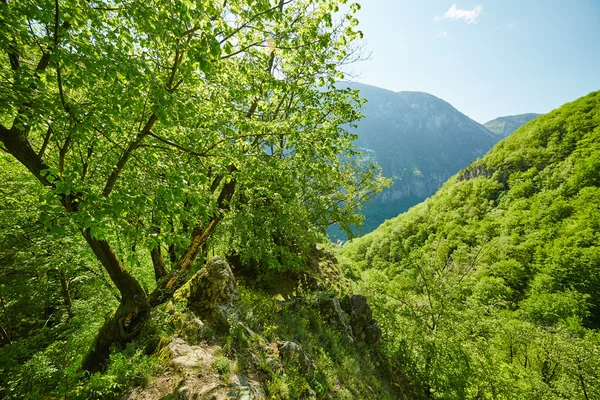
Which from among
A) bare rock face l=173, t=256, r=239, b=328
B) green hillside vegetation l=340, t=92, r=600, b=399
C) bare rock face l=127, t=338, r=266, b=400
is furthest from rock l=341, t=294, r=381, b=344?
bare rock face l=127, t=338, r=266, b=400

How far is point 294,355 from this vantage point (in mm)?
7957

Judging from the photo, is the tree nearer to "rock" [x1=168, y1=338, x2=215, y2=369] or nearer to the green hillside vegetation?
"rock" [x1=168, y1=338, x2=215, y2=369]

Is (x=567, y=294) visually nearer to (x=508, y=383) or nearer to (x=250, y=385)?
(x=508, y=383)

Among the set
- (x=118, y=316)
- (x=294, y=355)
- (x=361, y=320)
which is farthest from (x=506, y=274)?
(x=118, y=316)

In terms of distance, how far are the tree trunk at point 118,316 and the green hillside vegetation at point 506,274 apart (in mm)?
15161

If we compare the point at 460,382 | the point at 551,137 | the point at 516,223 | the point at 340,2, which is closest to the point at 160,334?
the point at 340,2

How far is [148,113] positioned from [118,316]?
219 inches

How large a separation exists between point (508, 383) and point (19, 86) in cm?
2636

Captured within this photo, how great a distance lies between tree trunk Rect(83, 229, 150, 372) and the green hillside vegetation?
15161 millimetres

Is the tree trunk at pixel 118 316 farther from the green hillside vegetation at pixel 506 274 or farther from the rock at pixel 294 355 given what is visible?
the green hillside vegetation at pixel 506 274

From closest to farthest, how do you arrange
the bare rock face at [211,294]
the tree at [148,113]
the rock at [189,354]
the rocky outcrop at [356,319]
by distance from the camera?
1. the tree at [148,113]
2. the rock at [189,354]
3. the bare rock face at [211,294]
4. the rocky outcrop at [356,319]

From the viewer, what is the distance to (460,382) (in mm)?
16672

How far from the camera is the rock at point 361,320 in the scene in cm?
1516

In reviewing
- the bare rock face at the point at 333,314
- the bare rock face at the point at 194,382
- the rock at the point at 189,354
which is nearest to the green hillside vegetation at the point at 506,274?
the bare rock face at the point at 333,314
